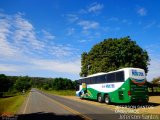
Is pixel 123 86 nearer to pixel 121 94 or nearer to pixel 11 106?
pixel 121 94

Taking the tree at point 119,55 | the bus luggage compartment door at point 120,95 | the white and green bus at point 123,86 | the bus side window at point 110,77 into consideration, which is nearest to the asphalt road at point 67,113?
the bus luggage compartment door at point 120,95

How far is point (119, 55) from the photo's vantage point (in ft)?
168

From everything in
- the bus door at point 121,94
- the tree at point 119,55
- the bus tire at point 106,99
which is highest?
the tree at point 119,55

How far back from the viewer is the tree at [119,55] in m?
50.7

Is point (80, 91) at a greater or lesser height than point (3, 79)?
lesser

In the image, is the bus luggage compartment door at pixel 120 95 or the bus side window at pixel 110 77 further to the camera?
the bus side window at pixel 110 77

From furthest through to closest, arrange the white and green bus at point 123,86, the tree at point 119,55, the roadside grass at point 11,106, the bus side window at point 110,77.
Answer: the tree at point 119,55 < the bus side window at point 110,77 < the roadside grass at point 11,106 < the white and green bus at point 123,86

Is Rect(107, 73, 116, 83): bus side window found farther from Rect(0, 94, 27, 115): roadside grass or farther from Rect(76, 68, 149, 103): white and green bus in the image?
Rect(0, 94, 27, 115): roadside grass

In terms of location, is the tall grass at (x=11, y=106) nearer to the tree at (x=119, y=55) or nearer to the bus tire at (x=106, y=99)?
the bus tire at (x=106, y=99)

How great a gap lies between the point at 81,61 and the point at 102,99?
120 feet

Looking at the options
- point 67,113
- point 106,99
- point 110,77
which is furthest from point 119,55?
point 67,113

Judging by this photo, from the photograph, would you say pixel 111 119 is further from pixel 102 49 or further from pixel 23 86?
pixel 23 86

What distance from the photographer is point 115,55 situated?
51.5 meters

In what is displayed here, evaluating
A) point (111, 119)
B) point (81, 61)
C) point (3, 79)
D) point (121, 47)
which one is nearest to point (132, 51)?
point (121, 47)
